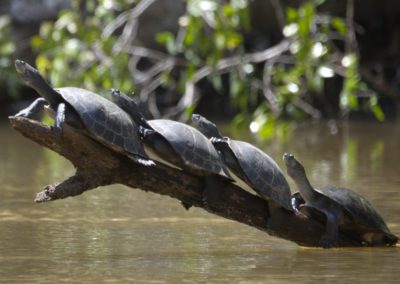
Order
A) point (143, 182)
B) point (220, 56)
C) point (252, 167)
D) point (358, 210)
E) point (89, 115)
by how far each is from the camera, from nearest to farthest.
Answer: point (89, 115) < point (143, 182) < point (252, 167) < point (358, 210) < point (220, 56)

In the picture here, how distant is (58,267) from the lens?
4.36 m

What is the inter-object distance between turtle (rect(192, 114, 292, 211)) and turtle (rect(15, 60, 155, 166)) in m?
0.46

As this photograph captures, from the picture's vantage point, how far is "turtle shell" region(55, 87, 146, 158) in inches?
175

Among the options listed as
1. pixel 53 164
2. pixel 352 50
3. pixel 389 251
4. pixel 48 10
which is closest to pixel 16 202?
pixel 53 164

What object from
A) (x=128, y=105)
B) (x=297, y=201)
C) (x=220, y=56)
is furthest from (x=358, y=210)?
(x=220, y=56)

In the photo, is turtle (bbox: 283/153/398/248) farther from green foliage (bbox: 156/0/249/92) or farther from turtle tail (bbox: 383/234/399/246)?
green foliage (bbox: 156/0/249/92)

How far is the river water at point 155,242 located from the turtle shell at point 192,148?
0.43m

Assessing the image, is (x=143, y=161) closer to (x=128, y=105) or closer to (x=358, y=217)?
(x=128, y=105)

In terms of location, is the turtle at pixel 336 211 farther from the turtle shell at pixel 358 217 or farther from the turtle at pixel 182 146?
the turtle at pixel 182 146

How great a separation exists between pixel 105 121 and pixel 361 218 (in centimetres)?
147

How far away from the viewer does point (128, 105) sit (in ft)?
15.8

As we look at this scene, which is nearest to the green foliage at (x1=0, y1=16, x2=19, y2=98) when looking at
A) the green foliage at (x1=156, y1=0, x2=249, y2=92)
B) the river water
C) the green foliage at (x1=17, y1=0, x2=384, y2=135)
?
the green foliage at (x1=17, y1=0, x2=384, y2=135)

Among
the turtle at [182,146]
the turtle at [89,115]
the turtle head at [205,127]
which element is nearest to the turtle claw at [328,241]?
the turtle at [182,146]

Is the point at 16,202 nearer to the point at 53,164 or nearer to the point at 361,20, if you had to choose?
the point at 53,164
